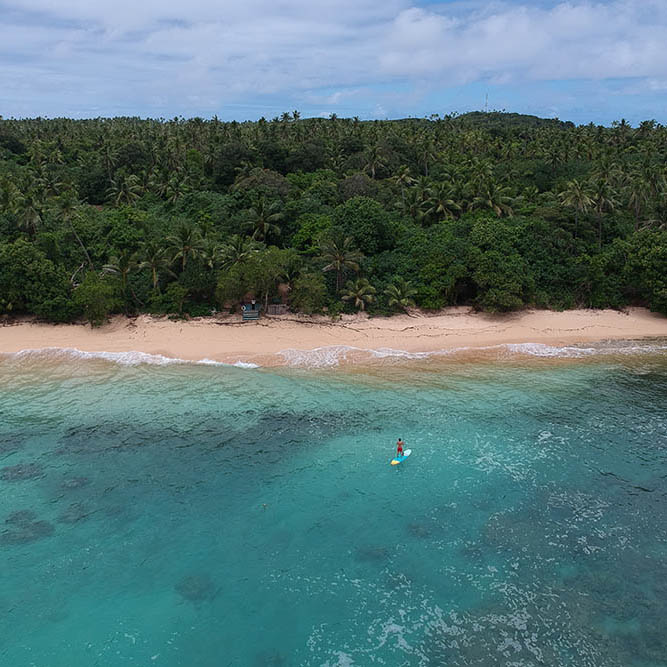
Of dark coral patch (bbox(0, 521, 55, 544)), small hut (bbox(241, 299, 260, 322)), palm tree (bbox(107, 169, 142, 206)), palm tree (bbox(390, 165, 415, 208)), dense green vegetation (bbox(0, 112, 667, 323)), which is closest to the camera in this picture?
dark coral patch (bbox(0, 521, 55, 544))

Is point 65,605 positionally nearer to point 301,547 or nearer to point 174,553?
point 174,553

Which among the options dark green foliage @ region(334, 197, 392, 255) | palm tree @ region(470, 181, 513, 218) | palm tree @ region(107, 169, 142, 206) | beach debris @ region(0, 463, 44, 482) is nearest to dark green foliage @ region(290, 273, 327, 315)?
dark green foliage @ region(334, 197, 392, 255)

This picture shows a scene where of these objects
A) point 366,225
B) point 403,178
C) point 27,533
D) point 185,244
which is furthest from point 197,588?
point 403,178

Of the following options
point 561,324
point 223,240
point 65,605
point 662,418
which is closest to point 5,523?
point 65,605

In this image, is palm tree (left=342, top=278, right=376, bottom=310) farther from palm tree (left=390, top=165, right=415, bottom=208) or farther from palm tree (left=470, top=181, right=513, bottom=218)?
palm tree (left=390, top=165, right=415, bottom=208)

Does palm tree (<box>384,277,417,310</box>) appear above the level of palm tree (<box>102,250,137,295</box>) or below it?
below

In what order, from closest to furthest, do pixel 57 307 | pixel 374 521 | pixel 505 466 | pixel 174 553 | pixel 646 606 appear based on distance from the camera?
1. pixel 646 606
2. pixel 174 553
3. pixel 374 521
4. pixel 505 466
5. pixel 57 307

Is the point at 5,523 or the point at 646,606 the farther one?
the point at 5,523
